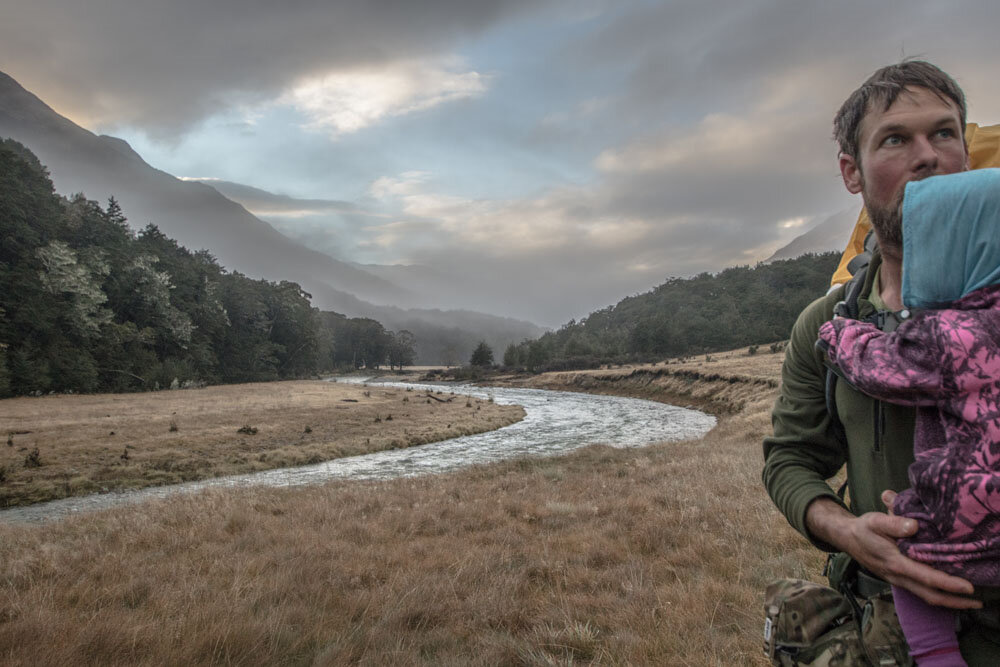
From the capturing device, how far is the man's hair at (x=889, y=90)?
5.52 ft

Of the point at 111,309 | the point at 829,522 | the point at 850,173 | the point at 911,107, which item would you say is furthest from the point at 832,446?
the point at 111,309

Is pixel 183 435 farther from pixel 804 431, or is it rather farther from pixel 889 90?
pixel 889 90

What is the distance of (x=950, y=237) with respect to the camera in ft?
4.26

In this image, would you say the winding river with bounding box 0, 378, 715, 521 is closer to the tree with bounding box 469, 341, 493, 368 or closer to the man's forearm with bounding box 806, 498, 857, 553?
the man's forearm with bounding box 806, 498, 857, 553

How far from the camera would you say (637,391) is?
50.5 metres

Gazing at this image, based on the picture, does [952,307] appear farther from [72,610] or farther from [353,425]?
[353,425]

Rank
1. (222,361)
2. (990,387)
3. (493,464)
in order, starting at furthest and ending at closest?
(222,361)
(493,464)
(990,387)

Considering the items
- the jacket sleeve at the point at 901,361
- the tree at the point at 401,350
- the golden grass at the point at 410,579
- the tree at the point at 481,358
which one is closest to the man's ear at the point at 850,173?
the jacket sleeve at the point at 901,361

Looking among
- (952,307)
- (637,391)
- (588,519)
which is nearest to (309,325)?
(637,391)

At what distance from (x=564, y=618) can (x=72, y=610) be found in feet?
15.2

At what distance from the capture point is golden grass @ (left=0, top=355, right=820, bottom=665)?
12.8 feet

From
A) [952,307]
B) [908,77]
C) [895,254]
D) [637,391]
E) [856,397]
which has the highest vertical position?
[908,77]

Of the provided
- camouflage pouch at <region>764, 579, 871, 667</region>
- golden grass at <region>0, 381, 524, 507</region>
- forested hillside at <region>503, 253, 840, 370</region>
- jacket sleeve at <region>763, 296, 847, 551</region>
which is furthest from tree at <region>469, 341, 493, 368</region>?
camouflage pouch at <region>764, 579, 871, 667</region>

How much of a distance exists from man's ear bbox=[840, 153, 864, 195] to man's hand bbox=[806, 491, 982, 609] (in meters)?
1.13
